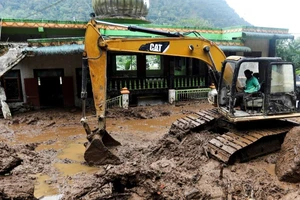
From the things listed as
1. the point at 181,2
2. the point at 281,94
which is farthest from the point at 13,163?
the point at 181,2

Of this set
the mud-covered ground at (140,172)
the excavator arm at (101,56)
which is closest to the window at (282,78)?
the mud-covered ground at (140,172)

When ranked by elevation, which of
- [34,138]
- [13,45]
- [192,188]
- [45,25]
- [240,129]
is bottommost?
[34,138]

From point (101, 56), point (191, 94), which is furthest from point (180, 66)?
point (101, 56)

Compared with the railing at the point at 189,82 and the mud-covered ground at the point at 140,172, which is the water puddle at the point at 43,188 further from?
the railing at the point at 189,82

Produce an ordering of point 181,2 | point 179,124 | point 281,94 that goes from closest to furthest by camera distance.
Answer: point 281,94
point 179,124
point 181,2

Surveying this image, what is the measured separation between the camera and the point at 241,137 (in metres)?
6.63

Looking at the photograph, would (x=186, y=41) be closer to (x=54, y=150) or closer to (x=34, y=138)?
(x=54, y=150)

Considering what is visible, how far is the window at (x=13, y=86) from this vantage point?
45.0 feet

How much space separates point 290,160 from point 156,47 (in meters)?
4.08

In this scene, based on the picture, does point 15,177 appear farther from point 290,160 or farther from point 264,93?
point 264,93

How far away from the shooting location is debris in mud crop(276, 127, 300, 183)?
550 centimetres

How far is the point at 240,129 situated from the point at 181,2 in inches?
2312

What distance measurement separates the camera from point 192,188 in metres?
5.20

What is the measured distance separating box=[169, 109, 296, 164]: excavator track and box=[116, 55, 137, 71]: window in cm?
848
